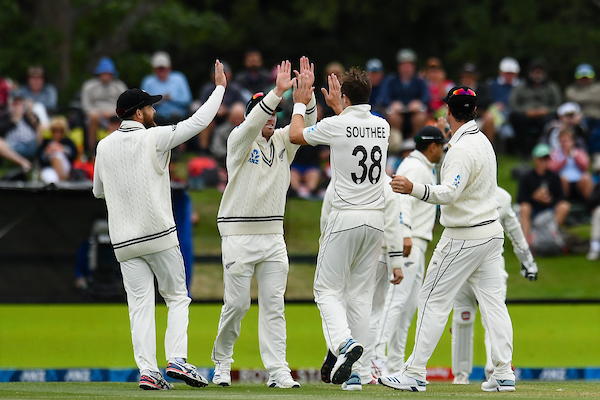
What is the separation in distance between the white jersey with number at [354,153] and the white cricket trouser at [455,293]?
694 mm

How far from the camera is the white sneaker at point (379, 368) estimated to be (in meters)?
8.88

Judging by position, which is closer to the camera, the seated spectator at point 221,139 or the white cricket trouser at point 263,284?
the white cricket trouser at point 263,284

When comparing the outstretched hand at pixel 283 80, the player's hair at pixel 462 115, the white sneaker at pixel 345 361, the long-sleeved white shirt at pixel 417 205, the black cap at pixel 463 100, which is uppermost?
the outstretched hand at pixel 283 80

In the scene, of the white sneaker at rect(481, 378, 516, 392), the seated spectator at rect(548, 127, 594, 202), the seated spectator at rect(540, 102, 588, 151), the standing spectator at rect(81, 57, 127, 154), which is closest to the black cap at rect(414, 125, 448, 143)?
the white sneaker at rect(481, 378, 516, 392)

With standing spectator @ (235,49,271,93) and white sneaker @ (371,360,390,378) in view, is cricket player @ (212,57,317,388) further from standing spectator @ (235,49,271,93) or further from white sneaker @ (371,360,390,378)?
standing spectator @ (235,49,271,93)

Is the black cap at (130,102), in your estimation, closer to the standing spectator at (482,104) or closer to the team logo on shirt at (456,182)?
the team logo on shirt at (456,182)

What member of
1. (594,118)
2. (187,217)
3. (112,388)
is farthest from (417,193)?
(594,118)

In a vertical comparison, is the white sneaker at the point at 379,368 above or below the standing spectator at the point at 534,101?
below

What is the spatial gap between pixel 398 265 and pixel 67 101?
15.8 m

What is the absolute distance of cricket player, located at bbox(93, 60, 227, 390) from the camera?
Answer: 24.4 feet

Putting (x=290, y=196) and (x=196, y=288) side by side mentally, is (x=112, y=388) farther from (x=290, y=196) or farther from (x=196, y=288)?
(x=290, y=196)

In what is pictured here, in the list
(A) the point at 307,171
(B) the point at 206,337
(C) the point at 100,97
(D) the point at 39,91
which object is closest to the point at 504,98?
(A) the point at 307,171

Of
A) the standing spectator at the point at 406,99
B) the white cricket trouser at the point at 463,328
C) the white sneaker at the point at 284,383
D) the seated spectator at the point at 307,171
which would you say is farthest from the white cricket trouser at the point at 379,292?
the standing spectator at the point at 406,99

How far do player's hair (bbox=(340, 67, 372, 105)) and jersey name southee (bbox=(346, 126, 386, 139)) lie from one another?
22 centimetres
